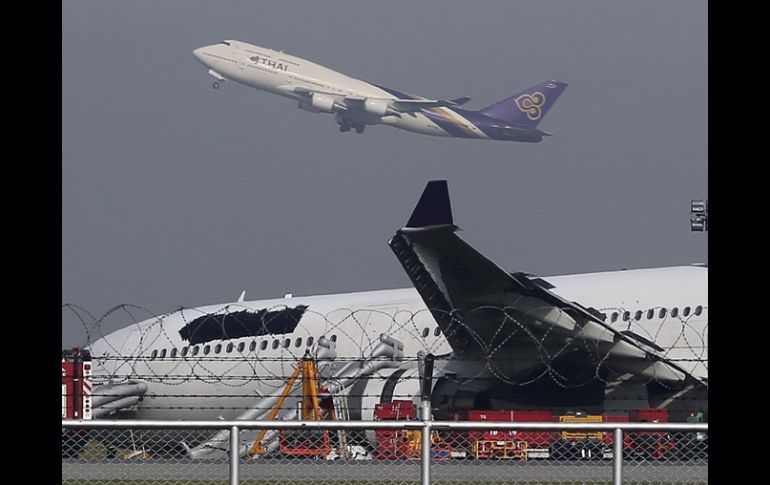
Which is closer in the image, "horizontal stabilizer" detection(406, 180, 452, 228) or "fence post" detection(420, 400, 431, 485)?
"fence post" detection(420, 400, 431, 485)

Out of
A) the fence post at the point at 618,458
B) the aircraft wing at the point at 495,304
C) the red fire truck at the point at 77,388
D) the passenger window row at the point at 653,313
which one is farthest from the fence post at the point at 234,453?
the passenger window row at the point at 653,313

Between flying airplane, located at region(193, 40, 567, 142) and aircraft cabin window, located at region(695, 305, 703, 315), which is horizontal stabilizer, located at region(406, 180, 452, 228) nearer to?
aircraft cabin window, located at region(695, 305, 703, 315)

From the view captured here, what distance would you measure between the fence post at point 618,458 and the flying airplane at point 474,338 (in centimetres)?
1343

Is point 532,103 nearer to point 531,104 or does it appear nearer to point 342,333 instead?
point 531,104

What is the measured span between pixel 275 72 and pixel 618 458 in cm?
7527

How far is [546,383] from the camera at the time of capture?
79.4 feet

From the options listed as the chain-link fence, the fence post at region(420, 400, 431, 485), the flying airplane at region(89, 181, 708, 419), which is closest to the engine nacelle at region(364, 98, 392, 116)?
the flying airplane at region(89, 181, 708, 419)

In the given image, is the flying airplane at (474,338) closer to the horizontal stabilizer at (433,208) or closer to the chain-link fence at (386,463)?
the horizontal stabilizer at (433,208)

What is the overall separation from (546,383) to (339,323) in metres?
4.60

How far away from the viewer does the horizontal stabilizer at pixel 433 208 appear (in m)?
22.3

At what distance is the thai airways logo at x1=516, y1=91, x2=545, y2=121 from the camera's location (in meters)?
75.1

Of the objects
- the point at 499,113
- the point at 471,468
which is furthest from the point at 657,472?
the point at 499,113

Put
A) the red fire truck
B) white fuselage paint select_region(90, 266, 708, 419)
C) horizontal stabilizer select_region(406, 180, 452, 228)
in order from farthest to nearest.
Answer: white fuselage paint select_region(90, 266, 708, 419) < horizontal stabilizer select_region(406, 180, 452, 228) < the red fire truck
